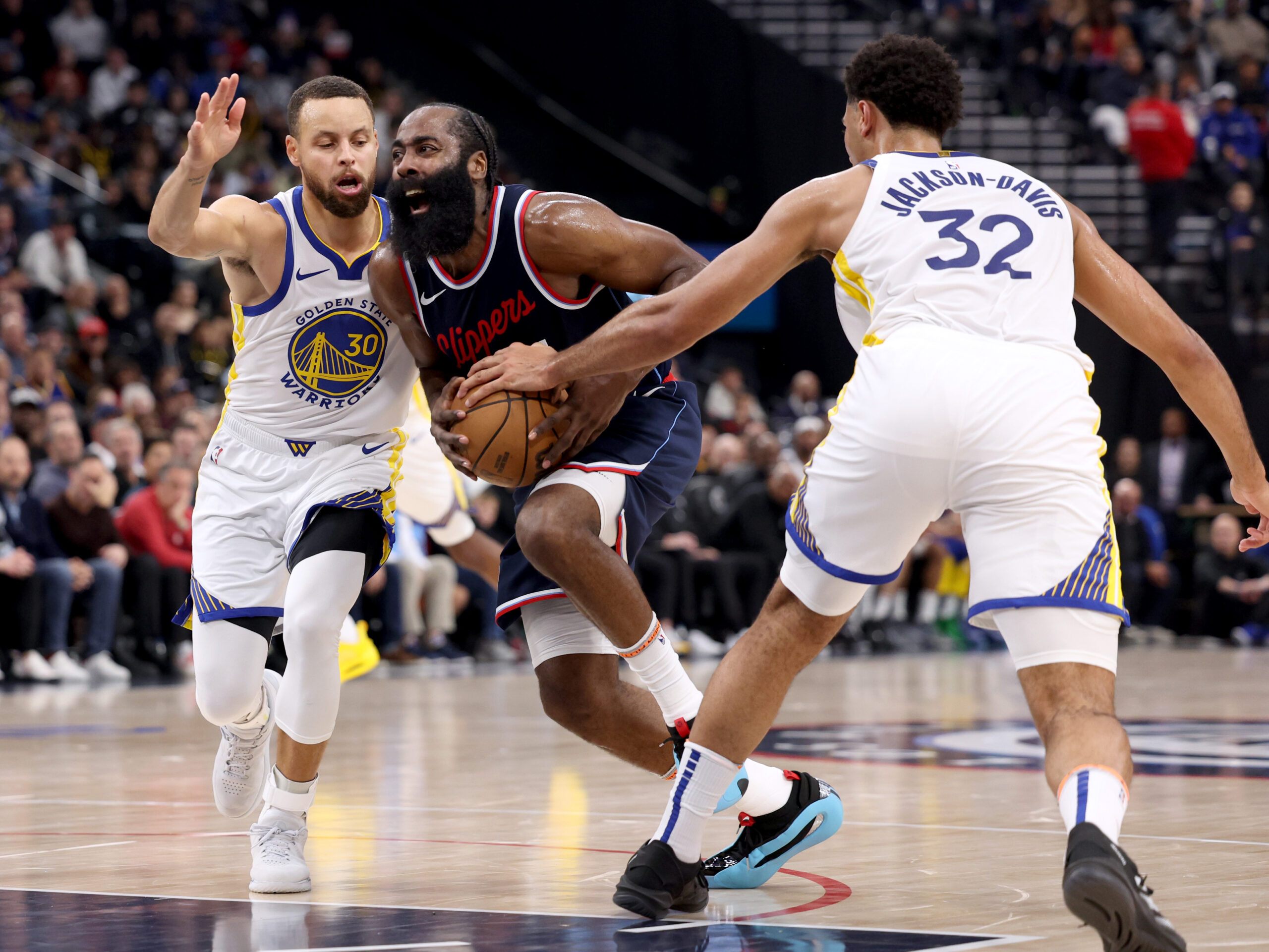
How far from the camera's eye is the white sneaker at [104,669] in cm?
1100

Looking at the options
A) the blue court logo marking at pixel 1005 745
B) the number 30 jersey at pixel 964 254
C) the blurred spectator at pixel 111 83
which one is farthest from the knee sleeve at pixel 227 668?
the blurred spectator at pixel 111 83

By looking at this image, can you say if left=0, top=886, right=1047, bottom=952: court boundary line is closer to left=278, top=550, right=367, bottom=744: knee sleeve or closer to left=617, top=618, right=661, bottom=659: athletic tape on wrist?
left=278, top=550, right=367, bottom=744: knee sleeve

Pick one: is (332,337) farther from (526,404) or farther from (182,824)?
(182,824)

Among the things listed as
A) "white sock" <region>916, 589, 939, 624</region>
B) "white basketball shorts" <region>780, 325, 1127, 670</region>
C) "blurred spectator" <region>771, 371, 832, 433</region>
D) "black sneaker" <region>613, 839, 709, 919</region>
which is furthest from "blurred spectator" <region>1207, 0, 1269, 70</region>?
"black sneaker" <region>613, 839, 709, 919</region>

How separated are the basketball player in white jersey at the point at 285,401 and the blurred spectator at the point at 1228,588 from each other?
38.7ft

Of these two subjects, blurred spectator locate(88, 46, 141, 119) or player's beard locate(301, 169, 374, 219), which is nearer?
player's beard locate(301, 169, 374, 219)

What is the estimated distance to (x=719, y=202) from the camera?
20.3 metres

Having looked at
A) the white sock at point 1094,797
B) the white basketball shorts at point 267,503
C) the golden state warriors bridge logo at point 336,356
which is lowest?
the white sock at point 1094,797

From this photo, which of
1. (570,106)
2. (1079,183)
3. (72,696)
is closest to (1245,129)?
(1079,183)

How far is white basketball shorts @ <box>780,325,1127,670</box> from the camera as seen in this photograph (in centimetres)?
318

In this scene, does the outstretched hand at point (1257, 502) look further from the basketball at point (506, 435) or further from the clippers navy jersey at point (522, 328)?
the basketball at point (506, 435)

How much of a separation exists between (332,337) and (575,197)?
0.80 meters

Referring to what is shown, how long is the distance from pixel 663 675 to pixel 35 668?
7760 mm

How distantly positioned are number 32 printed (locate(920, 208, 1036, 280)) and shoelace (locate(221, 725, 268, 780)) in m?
2.39
